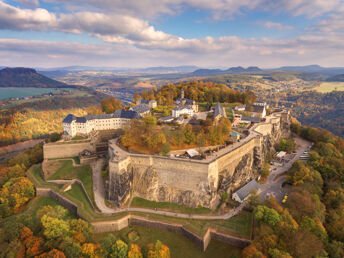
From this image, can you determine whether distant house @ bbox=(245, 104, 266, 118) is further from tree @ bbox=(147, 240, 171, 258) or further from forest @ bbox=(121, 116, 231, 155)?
tree @ bbox=(147, 240, 171, 258)

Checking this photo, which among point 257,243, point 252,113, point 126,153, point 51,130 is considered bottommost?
point 51,130

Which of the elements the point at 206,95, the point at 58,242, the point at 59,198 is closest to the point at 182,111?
the point at 206,95

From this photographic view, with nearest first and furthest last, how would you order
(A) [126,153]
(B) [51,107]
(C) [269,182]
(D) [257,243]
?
1. (D) [257,243]
2. (A) [126,153]
3. (C) [269,182]
4. (B) [51,107]

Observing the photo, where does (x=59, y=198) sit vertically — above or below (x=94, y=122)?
below

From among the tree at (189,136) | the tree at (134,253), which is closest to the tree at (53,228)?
the tree at (134,253)

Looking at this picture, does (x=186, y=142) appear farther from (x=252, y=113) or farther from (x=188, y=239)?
(x=252, y=113)

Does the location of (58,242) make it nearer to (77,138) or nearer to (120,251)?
(120,251)

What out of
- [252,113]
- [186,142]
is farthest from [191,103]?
[186,142]
